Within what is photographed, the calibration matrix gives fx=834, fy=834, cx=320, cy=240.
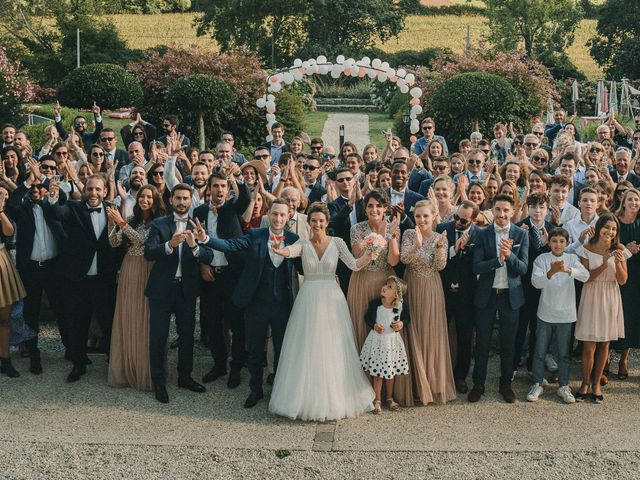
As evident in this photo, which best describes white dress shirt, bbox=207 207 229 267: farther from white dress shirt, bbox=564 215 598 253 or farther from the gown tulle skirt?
white dress shirt, bbox=564 215 598 253

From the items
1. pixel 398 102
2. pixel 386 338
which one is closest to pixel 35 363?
pixel 386 338

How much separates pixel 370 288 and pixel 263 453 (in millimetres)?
1724

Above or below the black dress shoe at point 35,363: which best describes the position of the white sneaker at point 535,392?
below

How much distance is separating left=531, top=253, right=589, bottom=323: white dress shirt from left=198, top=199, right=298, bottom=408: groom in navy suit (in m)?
2.16

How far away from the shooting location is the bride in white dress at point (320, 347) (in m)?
6.82

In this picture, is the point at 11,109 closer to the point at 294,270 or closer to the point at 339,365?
the point at 294,270

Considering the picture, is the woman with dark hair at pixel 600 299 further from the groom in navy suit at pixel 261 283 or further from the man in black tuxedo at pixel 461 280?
the groom in navy suit at pixel 261 283

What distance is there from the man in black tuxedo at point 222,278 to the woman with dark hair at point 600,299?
307cm

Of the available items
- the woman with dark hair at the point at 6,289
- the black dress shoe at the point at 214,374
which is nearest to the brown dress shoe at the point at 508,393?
the black dress shoe at the point at 214,374

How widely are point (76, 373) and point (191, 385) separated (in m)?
1.16

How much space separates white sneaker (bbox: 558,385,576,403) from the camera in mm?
7203

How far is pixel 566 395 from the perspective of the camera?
7.22 meters

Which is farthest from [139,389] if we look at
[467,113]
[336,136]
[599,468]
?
[336,136]

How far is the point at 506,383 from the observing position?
24.2 ft
